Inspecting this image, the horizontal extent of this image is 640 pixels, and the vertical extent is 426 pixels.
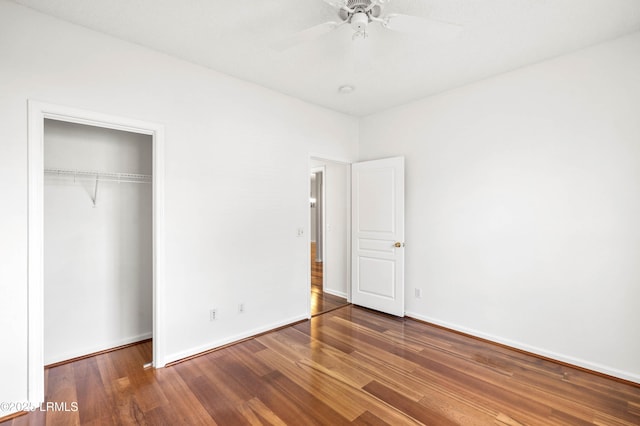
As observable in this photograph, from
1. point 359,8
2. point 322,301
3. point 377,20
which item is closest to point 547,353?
point 322,301

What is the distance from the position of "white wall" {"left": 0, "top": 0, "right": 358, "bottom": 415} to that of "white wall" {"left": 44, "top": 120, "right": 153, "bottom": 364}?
0.70 meters

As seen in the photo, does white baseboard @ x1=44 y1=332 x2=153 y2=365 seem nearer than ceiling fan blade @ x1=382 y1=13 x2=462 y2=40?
No

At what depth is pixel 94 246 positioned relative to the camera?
2918 millimetres

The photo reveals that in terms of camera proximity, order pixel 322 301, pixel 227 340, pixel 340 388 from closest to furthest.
A: pixel 340 388, pixel 227 340, pixel 322 301

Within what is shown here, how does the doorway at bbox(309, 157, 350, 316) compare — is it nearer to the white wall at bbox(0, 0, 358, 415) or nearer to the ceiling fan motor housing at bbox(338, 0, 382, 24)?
the white wall at bbox(0, 0, 358, 415)

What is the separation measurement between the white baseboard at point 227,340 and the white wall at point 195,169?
14mm

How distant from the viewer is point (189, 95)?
285 centimetres

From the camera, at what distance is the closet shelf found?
8.80 ft

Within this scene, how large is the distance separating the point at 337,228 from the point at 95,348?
329cm

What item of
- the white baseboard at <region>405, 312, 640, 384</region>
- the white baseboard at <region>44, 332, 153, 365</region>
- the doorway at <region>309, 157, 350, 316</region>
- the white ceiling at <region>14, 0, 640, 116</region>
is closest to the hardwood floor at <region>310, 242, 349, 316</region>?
the doorway at <region>309, 157, 350, 316</region>

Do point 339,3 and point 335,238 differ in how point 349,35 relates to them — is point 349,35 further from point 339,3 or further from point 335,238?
point 335,238

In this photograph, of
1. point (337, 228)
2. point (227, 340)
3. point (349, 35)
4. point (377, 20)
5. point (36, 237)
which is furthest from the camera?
point (337, 228)

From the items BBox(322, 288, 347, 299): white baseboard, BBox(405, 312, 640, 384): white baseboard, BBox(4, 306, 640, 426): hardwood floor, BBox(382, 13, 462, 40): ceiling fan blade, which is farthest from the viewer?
BBox(322, 288, 347, 299): white baseboard

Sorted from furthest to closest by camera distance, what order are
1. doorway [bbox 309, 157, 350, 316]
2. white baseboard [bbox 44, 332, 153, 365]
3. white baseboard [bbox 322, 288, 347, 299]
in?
1. white baseboard [bbox 322, 288, 347, 299]
2. doorway [bbox 309, 157, 350, 316]
3. white baseboard [bbox 44, 332, 153, 365]
